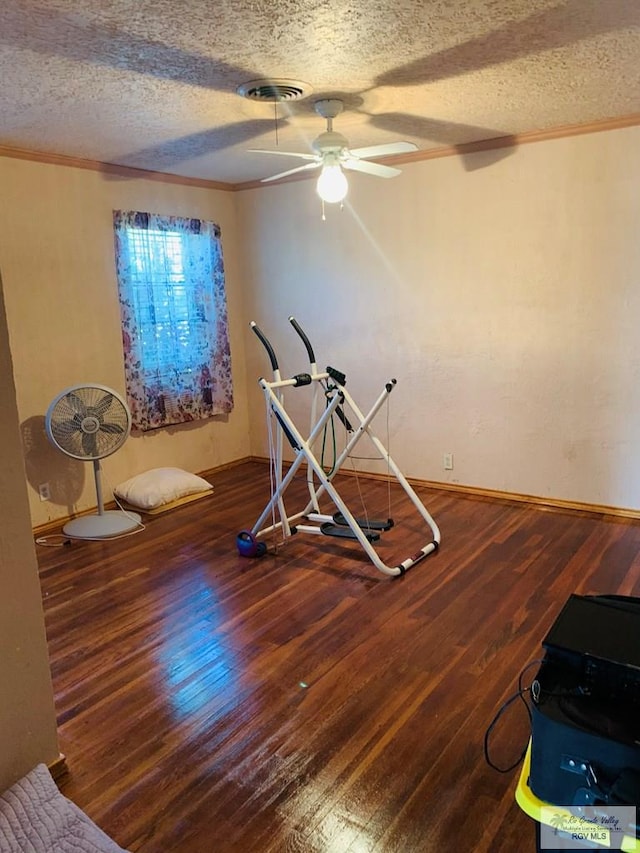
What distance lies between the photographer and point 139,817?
5.58 ft

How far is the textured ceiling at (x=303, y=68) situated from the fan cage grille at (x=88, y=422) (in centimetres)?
147

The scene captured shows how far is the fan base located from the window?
770 mm

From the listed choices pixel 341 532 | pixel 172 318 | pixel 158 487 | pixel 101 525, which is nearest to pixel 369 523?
pixel 341 532

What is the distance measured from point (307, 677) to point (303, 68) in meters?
2.40

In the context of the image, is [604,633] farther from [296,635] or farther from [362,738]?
[296,635]

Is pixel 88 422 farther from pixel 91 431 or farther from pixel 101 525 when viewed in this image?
pixel 101 525

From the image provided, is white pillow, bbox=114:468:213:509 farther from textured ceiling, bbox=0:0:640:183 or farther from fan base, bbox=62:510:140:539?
textured ceiling, bbox=0:0:640:183

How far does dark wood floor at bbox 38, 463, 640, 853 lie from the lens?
169cm

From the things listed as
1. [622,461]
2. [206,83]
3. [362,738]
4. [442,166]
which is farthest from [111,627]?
[442,166]

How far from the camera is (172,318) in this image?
183 inches

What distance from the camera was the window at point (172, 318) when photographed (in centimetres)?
438

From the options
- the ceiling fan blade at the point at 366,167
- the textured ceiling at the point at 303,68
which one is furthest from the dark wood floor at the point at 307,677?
the textured ceiling at the point at 303,68

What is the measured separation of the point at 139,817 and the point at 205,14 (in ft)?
7.99

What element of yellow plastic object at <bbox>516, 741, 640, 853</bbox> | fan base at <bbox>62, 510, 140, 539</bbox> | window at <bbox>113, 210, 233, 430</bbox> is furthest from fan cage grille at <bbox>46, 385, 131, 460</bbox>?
yellow plastic object at <bbox>516, 741, 640, 853</bbox>
